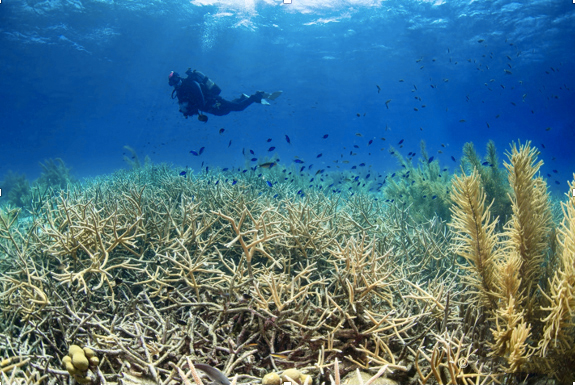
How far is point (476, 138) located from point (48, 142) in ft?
549

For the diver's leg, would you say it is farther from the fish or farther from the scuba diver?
the fish

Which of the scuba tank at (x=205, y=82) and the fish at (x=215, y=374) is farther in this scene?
the scuba tank at (x=205, y=82)

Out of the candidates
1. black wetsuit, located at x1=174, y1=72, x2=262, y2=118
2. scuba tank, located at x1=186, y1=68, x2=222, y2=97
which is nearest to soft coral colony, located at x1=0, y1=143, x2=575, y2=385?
black wetsuit, located at x1=174, y1=72, x2=262, y2=118

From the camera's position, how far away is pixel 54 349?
7.75 ft

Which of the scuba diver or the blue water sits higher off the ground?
the blue water

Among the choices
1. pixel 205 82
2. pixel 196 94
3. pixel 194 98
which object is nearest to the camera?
pixel 196 94

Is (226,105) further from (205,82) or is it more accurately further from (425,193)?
(425,193)

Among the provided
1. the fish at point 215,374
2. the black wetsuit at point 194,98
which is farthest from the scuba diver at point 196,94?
the fish at point 215,374

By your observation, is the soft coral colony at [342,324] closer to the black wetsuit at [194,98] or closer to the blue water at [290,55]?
the blue water at [290,55]

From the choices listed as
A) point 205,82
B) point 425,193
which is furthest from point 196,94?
point 425,193

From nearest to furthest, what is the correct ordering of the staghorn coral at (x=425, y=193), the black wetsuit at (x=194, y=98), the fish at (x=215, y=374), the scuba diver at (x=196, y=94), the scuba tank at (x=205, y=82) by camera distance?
the fish at (x=215, y=374)
the staghorn coral at (x=425, y=193)
the scuba diver at (x=196, y=94)
the black wetsuit at (x=194, y=98)
the scuba tank at (x=205, y=82)

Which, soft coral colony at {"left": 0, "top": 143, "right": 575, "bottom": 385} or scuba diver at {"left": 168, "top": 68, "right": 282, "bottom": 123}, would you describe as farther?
scuba diver at {"left": 168, "top": 68, "right": 282, "bottom": 123}

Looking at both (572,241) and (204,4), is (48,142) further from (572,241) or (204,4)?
(572,241)

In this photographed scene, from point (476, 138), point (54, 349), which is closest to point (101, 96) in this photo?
point (54, 349)
